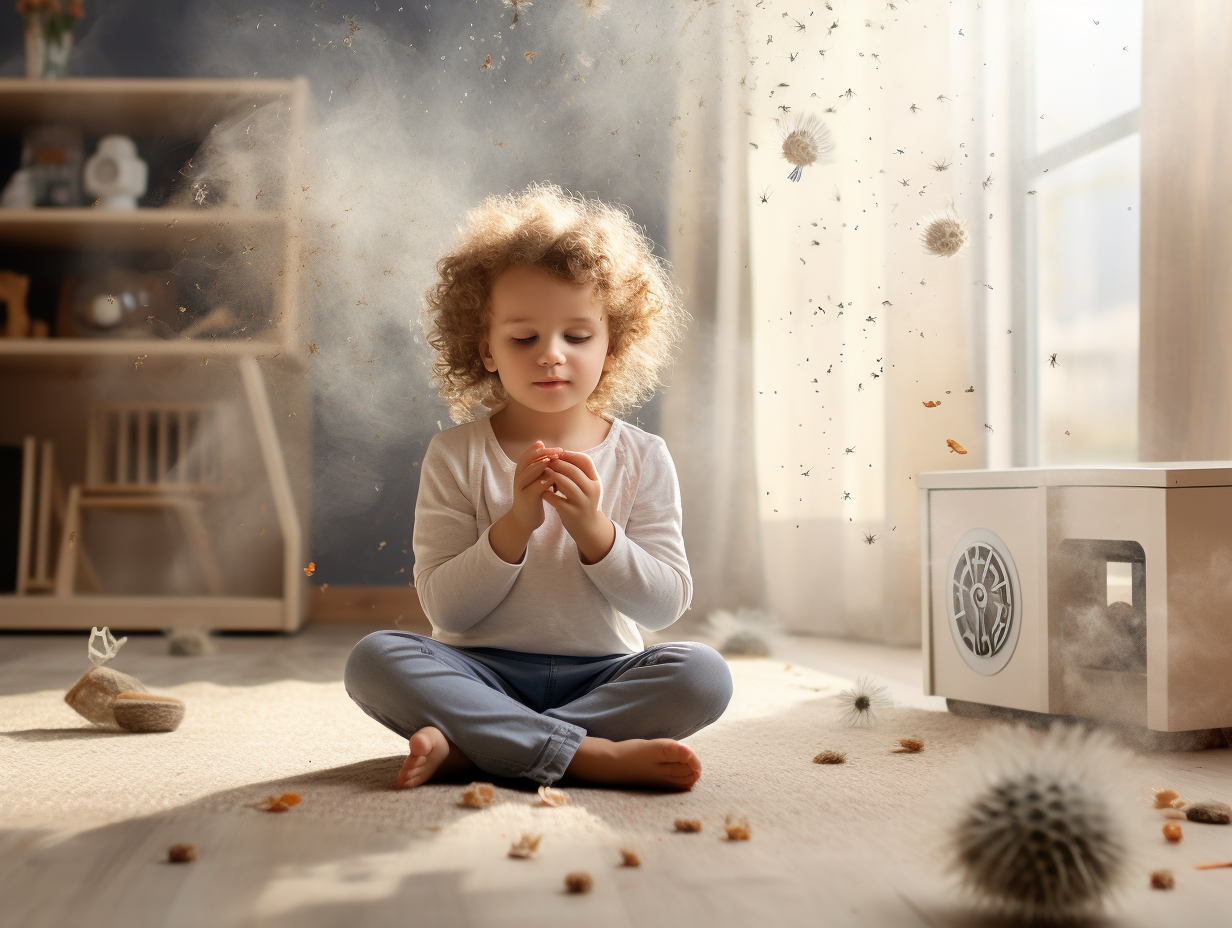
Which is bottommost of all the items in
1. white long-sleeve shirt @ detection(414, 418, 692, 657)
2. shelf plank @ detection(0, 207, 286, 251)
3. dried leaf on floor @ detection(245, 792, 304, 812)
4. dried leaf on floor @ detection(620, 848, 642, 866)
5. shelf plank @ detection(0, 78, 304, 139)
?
dried leaf on floor @ detection(245, 792, 304, 812)

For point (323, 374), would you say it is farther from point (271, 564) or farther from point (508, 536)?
point (508, 536)

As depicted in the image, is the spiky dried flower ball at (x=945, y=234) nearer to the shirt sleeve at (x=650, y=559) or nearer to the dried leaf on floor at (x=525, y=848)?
the shirt sleeve at (x=650, y=559)

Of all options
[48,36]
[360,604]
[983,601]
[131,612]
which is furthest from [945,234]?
[48,36]

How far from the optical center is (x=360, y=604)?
2.34 metres

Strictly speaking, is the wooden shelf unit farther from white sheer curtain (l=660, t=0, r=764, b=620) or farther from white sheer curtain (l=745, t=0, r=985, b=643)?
white sheer curtain (l=745, t=0, r=985, b=643)

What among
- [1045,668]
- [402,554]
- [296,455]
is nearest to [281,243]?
[296,455]

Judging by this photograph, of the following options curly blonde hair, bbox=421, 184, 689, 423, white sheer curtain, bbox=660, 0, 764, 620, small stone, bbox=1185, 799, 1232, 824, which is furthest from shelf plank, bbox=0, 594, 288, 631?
small stone, bbox=1185, 799, 1232, 824

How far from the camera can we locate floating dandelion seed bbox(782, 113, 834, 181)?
5.82 feet

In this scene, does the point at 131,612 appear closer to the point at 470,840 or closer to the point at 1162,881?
the point at 470,840

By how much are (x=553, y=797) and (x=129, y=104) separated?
1967mm

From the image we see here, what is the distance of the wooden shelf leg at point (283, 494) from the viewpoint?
213 centimetres

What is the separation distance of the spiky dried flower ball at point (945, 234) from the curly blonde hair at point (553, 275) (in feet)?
2.35

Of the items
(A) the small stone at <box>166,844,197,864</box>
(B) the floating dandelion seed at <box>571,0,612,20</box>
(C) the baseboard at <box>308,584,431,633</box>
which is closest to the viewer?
(A) the small stone at <box>166,844,197,864</box>

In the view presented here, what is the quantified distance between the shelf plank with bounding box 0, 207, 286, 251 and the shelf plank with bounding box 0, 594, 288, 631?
74 centimetres
